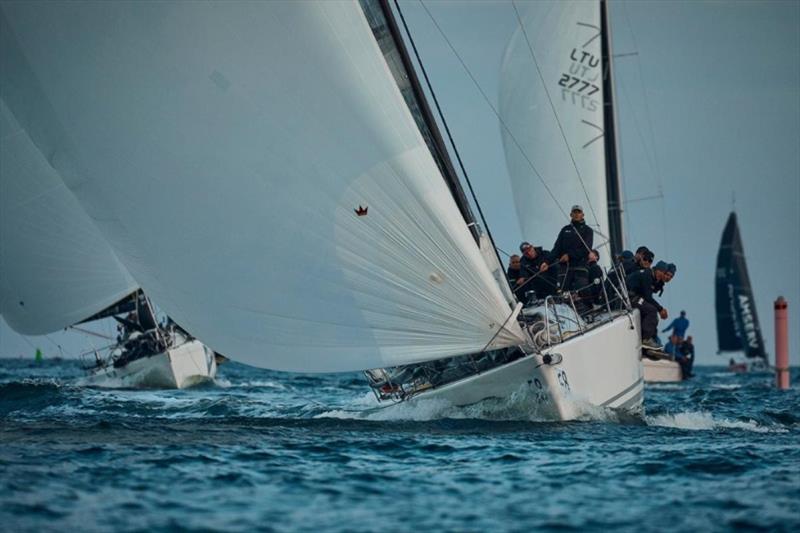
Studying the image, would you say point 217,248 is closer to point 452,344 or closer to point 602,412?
point 452,344

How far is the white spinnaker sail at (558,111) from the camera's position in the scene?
36.6 meters

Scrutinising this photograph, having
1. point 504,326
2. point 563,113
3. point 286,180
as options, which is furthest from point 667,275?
point 563,113

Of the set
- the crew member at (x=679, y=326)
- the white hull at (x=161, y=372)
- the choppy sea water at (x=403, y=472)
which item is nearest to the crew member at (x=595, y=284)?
the choppy sea water at (x=403, y=472)

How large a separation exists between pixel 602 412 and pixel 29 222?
16.5 metres

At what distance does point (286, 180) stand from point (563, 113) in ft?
70.4

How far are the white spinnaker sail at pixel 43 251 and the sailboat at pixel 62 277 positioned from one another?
0.8 inches

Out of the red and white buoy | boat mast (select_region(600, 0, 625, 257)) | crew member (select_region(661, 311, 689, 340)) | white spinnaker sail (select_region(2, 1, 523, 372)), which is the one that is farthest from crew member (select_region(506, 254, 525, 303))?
crew member (select_region(661, 311, 689, 340))

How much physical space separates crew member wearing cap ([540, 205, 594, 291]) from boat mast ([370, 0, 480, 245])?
2.00 metres

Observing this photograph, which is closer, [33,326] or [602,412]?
[602,412]

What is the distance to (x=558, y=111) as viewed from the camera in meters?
36.8

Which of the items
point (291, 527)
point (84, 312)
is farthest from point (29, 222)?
point (291, 527)

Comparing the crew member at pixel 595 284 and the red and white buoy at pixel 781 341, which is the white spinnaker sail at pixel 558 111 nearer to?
the red and white buoy at pixel 781 341

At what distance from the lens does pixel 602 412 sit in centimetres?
1761

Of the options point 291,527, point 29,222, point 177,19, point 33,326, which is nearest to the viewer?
point 291,527
